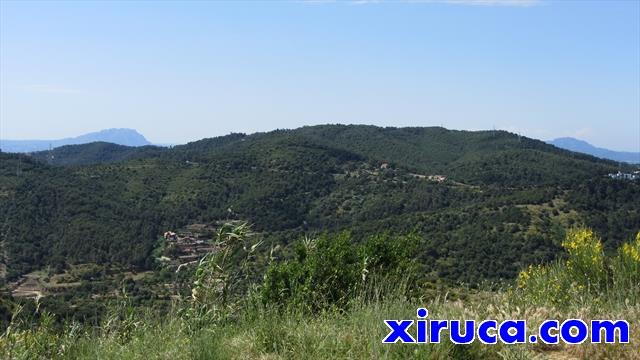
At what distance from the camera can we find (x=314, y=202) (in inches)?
3558

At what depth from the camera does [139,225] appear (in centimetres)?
7181

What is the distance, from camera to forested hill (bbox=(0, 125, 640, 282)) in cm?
4156

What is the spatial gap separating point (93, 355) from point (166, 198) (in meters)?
83.9

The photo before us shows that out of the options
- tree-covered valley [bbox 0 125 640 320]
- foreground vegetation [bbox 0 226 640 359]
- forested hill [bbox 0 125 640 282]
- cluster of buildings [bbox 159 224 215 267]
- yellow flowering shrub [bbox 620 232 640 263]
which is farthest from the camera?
cluster of buildings [bbox 159 224 215 267]

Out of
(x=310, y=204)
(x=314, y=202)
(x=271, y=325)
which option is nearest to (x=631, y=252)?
(x=271, y=325)

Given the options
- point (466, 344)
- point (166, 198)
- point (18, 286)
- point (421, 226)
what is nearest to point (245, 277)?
point (466, 344)

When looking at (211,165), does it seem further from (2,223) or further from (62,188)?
(2,223)

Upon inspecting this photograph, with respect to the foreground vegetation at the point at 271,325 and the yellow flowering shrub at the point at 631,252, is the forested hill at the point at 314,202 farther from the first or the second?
the foreground vegetation at the point at 271,325

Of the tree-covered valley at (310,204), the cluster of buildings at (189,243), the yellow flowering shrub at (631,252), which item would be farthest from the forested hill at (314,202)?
the yellow flowering shrub at (631,252)

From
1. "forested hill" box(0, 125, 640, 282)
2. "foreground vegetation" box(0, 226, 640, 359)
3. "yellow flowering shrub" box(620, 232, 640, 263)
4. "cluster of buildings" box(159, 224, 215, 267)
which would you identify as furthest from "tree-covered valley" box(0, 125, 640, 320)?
"foreground vegetation" box(0, 226, 640, 359)

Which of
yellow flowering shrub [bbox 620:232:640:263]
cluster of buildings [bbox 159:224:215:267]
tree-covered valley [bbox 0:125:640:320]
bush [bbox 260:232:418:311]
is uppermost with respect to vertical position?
yellow flowering shrub [bbox 620:232:640:263]

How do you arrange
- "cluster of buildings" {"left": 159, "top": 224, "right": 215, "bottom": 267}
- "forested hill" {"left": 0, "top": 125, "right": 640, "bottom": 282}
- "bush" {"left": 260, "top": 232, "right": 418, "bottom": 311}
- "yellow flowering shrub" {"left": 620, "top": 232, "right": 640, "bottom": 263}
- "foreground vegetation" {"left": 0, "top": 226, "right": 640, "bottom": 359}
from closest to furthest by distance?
1. "foreground vegetation" {"left": 0, "top": 226, "right": 640, "bottom": 359}
2. "yellow flowering shrub" {"left": 620, "top": 232, "right": 640, "bottom": 263}
3. "bush" {"left": 260, "top": 232, "right": 418, "bottom": 311}
4. "forested hill" {"left": 0, "top": 125, "right": 640, "bottom": 282}
5. "cluster of buildings" {"left": 159, "top": 224, "right": 215, "bottom": 267}

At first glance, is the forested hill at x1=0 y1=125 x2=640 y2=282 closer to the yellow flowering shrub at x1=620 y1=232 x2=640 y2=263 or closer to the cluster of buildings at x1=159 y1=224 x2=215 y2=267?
the cluster of buildings at x1=159 y1=224 x2=215 y2=267

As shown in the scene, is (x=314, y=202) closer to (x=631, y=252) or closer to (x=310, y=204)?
(x=310, y=204)
